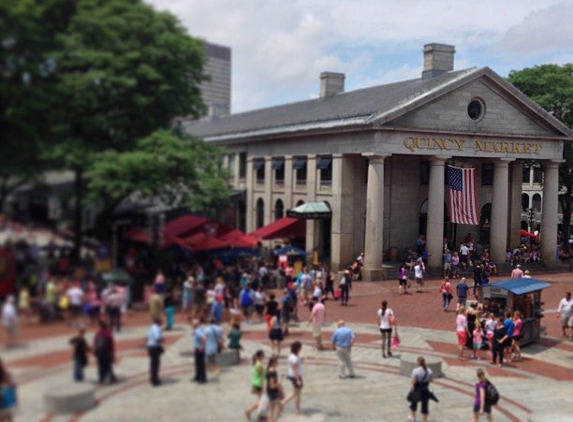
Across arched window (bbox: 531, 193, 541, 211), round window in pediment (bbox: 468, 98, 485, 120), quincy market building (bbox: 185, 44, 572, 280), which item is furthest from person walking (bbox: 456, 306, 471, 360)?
arched window (bbox: 531, 193, 541, 211)

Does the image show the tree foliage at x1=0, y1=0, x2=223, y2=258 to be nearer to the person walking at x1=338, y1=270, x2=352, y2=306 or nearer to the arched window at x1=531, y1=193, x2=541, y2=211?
the person walking at x1=338, y1=270, x2=352, y2=306

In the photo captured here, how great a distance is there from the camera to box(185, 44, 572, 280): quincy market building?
31.2m

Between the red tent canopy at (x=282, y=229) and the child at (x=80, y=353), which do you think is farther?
the red tent canopy at (x=282, y=229)

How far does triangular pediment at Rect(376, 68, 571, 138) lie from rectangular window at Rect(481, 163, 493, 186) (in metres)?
3.58

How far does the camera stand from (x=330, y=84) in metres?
45.8

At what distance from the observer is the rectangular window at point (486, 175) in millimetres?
39344

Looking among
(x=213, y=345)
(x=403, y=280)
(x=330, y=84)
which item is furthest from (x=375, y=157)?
(x=213, y=345)

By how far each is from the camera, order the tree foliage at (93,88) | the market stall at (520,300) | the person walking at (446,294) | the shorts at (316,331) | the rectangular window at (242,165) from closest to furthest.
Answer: the tree foliage at (93,88)
the shorts at (316,331)
the rectangular window at (242,165)
the market stall at (520,300)
the person walking at (446,294)

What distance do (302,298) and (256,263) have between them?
2680 millimetres

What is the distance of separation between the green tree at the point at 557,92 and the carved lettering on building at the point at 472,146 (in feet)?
33.5

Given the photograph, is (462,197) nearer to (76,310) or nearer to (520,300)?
(520,300)

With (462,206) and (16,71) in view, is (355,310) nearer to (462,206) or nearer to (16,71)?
(462,206)

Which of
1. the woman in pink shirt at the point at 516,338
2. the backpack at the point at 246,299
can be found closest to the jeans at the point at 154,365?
the backpack at the point at 246,299

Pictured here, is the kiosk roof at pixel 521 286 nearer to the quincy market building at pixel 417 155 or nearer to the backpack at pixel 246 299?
the quincy market building at pixel 417 155
